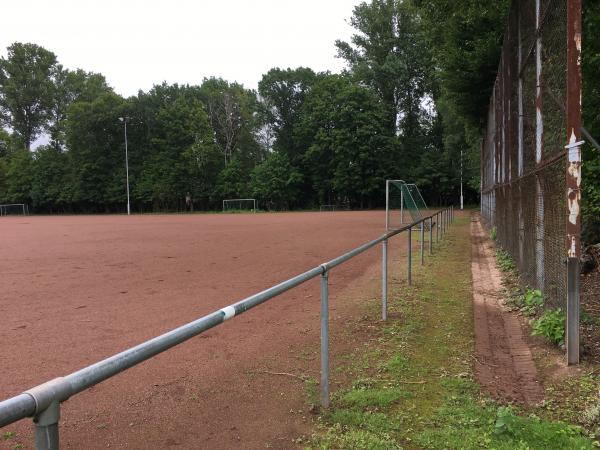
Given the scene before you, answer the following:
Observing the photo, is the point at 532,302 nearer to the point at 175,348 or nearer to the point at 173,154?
the point at 175,348

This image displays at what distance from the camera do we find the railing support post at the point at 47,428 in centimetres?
138

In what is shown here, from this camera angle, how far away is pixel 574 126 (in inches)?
164

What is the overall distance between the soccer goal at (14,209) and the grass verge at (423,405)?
2950 inches

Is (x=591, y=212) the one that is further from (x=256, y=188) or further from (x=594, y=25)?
(x=256, y=188)

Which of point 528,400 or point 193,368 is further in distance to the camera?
point 193,368

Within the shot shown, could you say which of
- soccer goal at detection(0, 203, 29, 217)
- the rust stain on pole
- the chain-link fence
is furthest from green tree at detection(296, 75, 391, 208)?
the rust stain on pole

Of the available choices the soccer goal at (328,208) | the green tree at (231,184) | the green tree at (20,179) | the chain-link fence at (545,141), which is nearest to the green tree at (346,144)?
the soccer goal at (328,208)

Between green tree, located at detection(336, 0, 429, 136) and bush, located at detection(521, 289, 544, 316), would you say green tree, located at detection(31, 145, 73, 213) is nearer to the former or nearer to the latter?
green tree, located at detection(336, 0, 429, 136)

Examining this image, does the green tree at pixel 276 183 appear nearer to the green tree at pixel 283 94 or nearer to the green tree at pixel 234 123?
the green tree at pixel 283 94

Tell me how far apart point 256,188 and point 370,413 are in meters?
56.9

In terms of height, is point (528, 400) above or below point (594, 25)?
below

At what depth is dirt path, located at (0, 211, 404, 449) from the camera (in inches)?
136

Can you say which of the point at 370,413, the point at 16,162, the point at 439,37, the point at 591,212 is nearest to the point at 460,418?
the point at 370,413

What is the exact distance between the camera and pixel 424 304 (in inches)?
271
